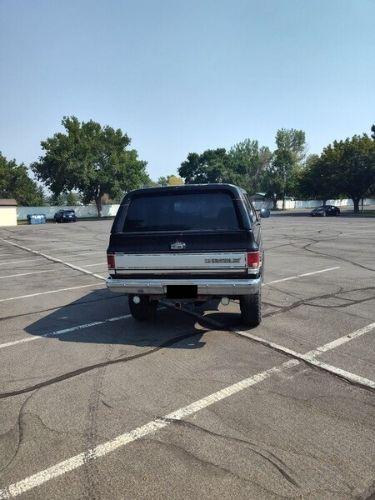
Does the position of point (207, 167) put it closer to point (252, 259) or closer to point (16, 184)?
point (16, 184)

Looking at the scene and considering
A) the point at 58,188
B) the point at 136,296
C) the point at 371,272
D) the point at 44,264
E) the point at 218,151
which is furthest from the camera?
the point at 218,151

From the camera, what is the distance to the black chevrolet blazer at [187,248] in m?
5.17

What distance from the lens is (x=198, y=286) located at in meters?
5.21

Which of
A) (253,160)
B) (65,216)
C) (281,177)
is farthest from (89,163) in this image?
(253,160)

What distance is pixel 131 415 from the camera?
3.54 m

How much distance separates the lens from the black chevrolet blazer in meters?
→ 5.17

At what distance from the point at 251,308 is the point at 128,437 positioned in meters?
2.89

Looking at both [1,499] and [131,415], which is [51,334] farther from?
[1,499]

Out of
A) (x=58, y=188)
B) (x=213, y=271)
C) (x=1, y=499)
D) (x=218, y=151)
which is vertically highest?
(x=218, y=151)

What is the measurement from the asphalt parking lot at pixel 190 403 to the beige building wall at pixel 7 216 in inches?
1812

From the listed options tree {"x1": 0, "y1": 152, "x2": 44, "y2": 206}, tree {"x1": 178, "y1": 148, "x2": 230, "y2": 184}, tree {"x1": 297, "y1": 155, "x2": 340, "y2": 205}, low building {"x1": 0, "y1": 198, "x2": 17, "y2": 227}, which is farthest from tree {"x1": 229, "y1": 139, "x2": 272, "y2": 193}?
low building {"x1": 0, "y1": 198, "x2": 17, "y2": 227}

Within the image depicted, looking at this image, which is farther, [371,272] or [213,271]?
[371,272]

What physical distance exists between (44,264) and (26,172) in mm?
65378

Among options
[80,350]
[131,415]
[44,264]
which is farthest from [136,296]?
[44,264]
